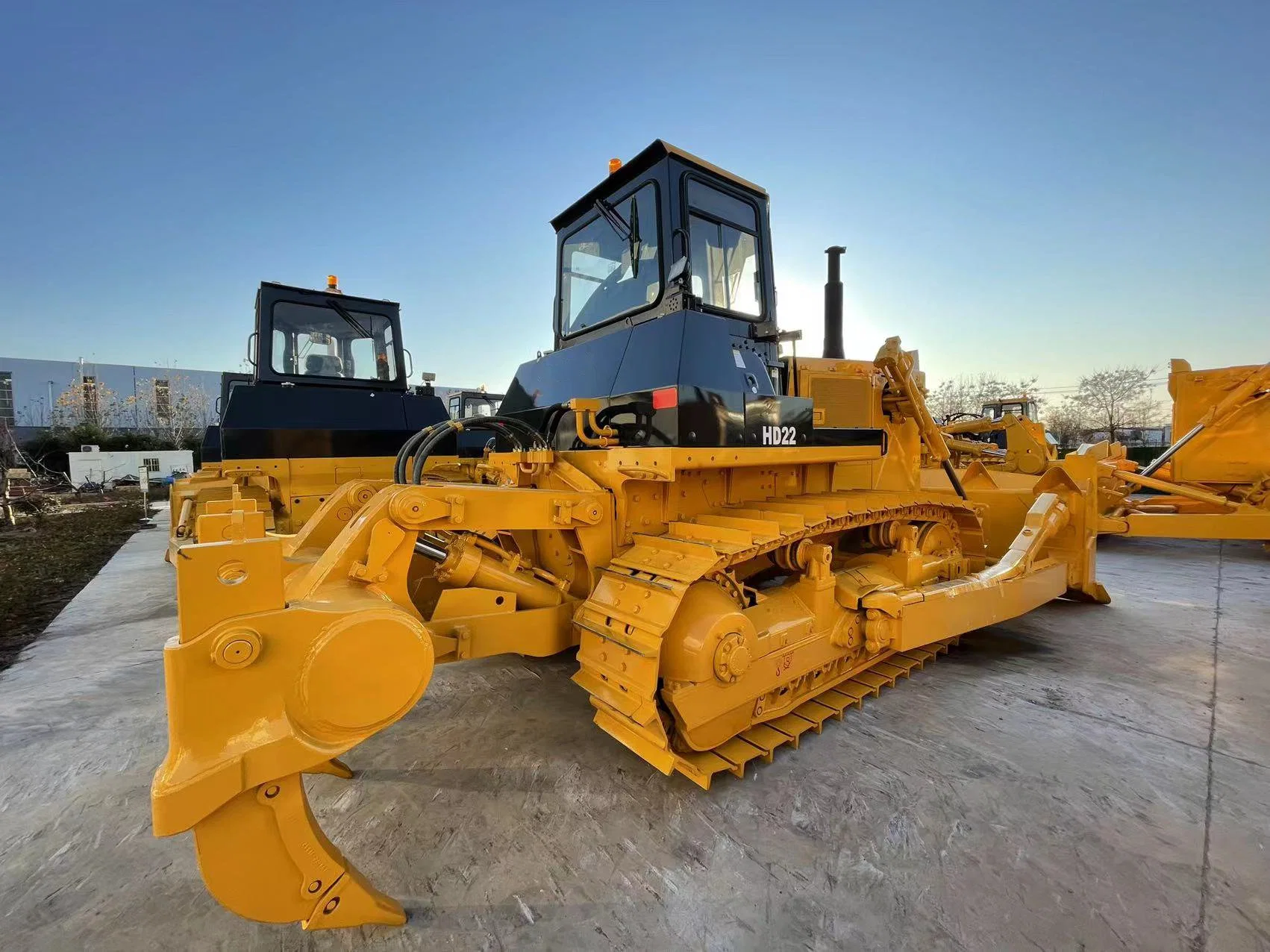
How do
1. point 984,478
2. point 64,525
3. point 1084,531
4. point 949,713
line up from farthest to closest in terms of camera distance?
point 64,525 < point 984,478 < point 1084,531 < point 949,713

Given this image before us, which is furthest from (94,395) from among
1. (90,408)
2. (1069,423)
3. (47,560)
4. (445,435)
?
(1069,423)

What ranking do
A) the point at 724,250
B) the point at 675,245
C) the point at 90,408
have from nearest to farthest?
the point at 675,245 → the point at 724,250 → the point at 90,408

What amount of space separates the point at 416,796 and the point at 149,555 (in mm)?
9212

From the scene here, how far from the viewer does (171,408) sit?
3459 cm

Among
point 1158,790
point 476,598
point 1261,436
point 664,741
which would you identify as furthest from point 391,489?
point 1261,436

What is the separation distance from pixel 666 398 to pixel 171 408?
4325cm

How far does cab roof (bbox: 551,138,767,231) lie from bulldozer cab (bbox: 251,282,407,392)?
391 centimetres

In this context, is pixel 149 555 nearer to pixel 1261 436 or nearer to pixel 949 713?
pixel 949 713

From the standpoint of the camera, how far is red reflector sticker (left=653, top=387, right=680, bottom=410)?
2.64m

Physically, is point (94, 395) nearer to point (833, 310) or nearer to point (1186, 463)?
point (833, 310)

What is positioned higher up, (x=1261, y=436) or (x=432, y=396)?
(x=432, y=396)

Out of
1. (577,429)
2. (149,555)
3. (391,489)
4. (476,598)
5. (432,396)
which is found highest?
(432,396)

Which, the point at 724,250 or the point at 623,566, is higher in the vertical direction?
the point at 724,250

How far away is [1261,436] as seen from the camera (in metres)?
7.14
